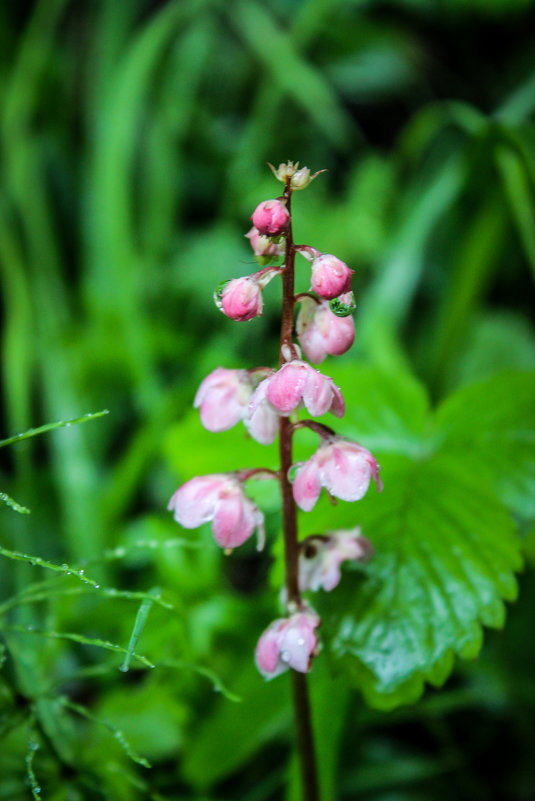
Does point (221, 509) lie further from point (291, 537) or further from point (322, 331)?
point (322, 331)

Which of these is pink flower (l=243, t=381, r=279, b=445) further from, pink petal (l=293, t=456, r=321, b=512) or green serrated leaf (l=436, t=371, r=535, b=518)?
green serrated leaf (l=436, t=371, r=535, b=518)

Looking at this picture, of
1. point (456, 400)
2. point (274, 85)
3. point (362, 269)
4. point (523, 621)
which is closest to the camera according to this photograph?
point (456, 400)

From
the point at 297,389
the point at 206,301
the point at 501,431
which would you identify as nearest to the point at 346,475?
the point at 297,389

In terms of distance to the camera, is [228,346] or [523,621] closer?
[523,621]

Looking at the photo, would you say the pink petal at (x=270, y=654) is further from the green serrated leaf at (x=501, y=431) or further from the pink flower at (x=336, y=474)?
the green serrated leaf at (x=501, y=431)

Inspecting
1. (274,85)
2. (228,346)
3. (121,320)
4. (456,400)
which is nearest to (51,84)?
(274,85)

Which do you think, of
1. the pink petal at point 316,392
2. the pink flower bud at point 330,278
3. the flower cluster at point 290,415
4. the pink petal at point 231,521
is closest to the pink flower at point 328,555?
the flower cluster at point 290,415

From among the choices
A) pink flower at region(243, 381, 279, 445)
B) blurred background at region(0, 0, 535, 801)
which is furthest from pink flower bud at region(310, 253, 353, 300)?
blurred background at region(0, 0, 535, 801)

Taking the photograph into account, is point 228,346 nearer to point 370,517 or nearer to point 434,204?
point 434,204
